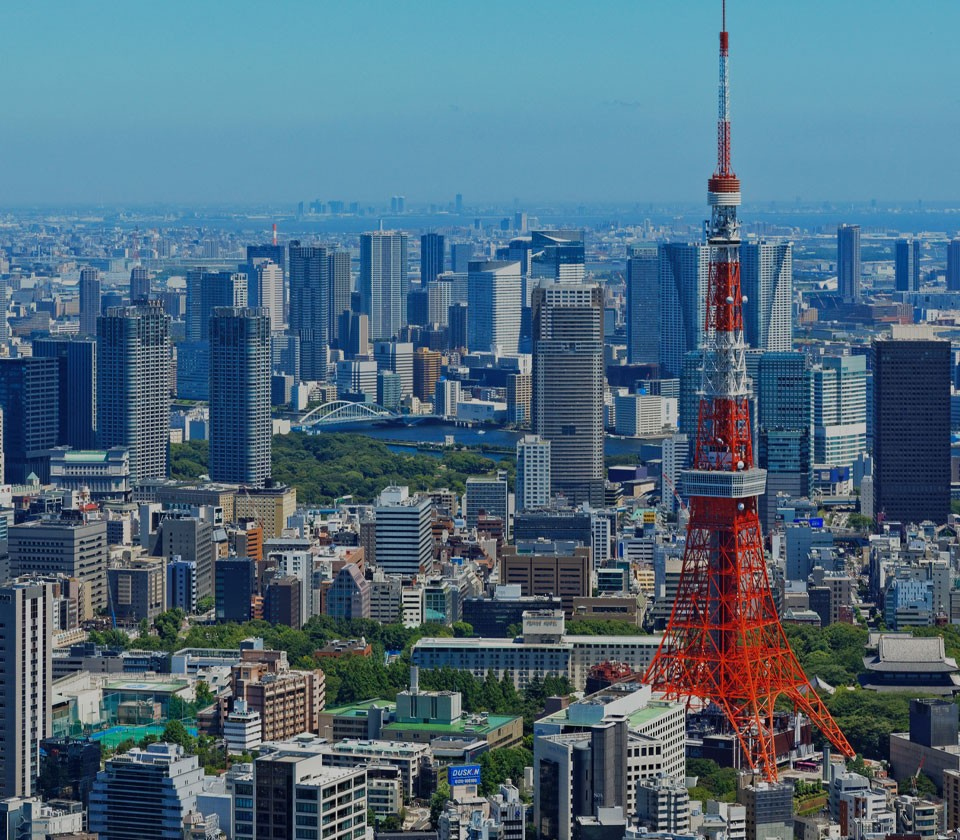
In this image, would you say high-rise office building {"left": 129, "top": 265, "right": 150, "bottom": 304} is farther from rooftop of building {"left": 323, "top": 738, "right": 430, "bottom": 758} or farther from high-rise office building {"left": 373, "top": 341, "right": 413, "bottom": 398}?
rooftop of building {"left": 323, "top": 738, "right": 430, "bottom": 758}

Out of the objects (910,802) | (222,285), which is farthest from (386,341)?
(910,802)

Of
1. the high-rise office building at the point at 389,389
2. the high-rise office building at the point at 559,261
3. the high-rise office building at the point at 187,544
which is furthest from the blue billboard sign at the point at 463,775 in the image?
the high-rise office building at the point at 559,261

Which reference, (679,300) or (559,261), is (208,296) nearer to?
(559,261)

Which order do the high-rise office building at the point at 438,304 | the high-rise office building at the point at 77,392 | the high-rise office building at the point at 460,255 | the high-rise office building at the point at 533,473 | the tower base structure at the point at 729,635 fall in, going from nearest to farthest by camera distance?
the tower base structure at the point at 729,635 → the high-rise office building at the point at 533,473 → the high-rise office building at the point at 77,392 → the high-rise office building at the point at 438,304 → the high-rise office building at the point at 460,255

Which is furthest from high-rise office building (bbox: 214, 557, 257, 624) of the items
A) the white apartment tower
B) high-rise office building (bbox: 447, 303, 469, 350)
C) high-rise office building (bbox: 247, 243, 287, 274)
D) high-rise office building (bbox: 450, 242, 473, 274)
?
high-rise office building (bbox: 450, 242, 473, 274)

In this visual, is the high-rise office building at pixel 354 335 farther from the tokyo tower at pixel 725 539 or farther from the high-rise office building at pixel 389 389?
the tokyo tower at pixel 725 539
